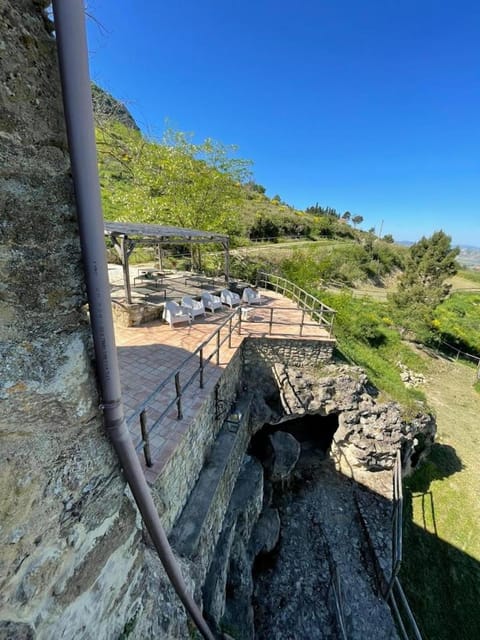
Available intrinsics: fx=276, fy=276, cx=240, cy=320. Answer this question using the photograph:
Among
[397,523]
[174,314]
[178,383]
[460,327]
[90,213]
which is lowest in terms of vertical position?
[397,523]

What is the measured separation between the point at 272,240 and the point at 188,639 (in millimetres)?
33572

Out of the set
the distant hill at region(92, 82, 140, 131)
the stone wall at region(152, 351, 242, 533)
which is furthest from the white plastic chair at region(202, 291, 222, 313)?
the distant hill at region(92, 82, 140, 131)

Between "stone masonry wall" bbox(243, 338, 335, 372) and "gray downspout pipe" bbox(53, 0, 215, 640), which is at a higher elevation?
"gray downspout pipe" bbox(53, 0, 215, 640)

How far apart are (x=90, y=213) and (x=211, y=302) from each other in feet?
27.2

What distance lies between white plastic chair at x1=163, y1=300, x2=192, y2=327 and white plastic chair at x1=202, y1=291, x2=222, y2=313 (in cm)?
137

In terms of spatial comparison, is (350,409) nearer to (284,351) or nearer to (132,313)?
(284,351)

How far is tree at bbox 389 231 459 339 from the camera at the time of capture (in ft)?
66.7

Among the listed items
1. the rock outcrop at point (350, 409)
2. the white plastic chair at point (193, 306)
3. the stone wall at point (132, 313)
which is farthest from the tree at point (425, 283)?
the stone wall at point (132, 313)

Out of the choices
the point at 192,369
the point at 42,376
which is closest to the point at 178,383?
the point at 192,369

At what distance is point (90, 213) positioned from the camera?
1267 millimetres

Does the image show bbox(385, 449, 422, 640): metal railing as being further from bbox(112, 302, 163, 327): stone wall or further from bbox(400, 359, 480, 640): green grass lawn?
bbox(112, 302, 163, 327): stone wall

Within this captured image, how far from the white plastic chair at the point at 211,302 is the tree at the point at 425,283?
1691 cm

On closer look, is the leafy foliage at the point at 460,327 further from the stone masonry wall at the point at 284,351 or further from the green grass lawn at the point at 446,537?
the stone masonry wall at the point at 284,351

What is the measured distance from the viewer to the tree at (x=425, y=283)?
20344mm
